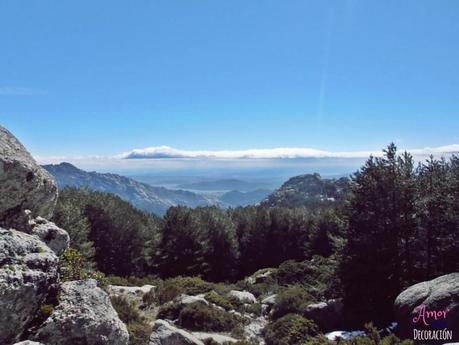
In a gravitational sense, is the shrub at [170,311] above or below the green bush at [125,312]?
below

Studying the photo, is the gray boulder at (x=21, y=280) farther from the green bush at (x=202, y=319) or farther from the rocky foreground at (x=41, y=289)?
the green bush at (x=202, y=319)

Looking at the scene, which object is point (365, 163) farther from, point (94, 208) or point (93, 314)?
point (94, 208)

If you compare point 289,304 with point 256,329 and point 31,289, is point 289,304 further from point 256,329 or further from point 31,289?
point 31,289

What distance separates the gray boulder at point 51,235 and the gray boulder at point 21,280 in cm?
151

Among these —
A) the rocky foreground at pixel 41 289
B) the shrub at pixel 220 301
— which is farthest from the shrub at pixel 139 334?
the shrub at pixel 220 301

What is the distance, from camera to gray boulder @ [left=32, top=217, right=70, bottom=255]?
342 inches

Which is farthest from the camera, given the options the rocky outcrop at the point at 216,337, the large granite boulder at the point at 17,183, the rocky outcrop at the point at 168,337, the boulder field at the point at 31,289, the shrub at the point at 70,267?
the rocky outcrop at the point at 216,337

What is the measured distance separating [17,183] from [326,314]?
15422 mm

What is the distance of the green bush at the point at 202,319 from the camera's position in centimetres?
1413

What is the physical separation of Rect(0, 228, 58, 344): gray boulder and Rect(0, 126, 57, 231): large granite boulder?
718mm

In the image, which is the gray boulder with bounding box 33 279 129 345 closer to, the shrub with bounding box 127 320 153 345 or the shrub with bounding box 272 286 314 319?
the shrub with bounding box 127 320 153 345

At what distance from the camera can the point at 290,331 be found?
47.0 ft

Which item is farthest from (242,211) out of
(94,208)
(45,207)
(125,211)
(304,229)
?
(45,207)

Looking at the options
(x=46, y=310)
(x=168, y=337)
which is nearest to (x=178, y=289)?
(x=168, y=337)
